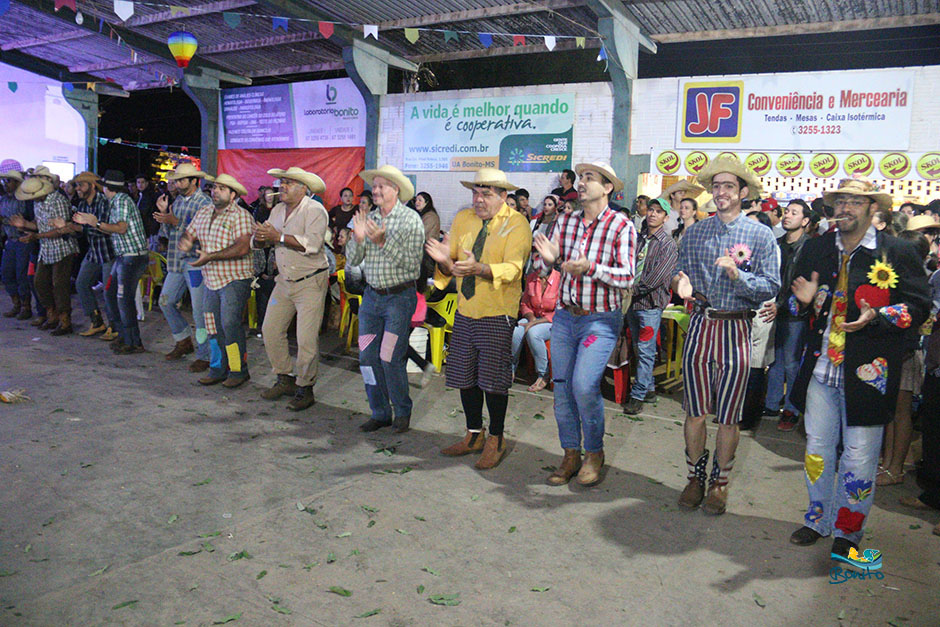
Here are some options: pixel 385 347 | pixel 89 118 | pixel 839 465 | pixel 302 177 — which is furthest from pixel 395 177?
pixel 89 118

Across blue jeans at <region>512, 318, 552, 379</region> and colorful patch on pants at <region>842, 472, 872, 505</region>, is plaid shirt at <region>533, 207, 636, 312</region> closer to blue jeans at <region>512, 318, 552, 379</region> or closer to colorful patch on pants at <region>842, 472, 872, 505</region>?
colorful patch on pants at <region>842, 472, 872, 505</region>

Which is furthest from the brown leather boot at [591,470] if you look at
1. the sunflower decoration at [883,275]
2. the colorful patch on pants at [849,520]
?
the sunflower decoration at [883,275]

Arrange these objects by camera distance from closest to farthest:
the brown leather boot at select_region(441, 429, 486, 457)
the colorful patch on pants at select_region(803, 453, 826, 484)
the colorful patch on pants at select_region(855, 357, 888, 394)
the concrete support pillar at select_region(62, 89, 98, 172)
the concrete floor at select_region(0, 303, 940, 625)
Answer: the concrete floor at select_region(0, 303, 940, 625)
the colorful patch on pants at select_region(855, 357, 888, 394)
the colorful patch on pants at select_region(803, 453, 826, 484)
the brown leather boot at select_region(441, 429, 486, 457)
the concrete support pillar at select_region(62, 89, 98, 172)

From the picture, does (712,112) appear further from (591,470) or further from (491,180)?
(591,470)

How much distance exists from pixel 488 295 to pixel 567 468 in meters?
1.20

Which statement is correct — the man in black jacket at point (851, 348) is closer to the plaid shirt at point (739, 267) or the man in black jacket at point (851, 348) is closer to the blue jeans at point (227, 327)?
the plaid shirt at point (739, 267)

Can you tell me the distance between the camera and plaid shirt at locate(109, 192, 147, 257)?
809 centimetres

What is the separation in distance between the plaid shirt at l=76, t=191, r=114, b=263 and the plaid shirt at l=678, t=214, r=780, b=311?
6707 millimetres

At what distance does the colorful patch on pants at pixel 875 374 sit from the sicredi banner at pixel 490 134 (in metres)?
8.22

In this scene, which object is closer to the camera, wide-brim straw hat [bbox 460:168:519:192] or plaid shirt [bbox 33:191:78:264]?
wide-brim straw hat [bbox 460:168:519:192]

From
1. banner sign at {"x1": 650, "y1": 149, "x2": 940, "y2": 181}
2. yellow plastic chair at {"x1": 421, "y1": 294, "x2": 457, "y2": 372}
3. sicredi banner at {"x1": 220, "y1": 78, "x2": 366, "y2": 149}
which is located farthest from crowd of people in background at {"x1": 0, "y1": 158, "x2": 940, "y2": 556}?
sicredi banner at {"x1": 220, "y1": 78, "x2": 366, "y2": 149}

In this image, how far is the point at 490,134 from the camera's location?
12258 mm

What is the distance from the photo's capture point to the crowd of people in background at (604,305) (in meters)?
3.80

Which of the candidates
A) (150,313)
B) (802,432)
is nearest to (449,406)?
(802,432)
